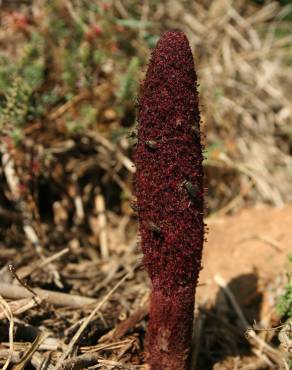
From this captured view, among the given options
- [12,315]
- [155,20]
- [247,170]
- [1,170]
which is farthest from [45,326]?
[155,20]

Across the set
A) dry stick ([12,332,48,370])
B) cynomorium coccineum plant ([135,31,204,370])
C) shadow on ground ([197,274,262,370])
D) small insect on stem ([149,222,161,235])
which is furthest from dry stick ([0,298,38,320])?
shadow on ground ([197,274,262,370])

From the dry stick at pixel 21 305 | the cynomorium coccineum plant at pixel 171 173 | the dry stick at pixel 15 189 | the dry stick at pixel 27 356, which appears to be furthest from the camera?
the dry stick at pixel 15 189

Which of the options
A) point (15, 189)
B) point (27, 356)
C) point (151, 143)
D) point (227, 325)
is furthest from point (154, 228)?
point (15, 189)

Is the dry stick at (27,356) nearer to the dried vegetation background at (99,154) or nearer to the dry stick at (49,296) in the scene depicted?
the dried vegetation background at (99,154)

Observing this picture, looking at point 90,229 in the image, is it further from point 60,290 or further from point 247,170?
point 247,170

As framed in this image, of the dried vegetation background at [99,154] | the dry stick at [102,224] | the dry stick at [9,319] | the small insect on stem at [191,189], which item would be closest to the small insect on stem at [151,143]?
the small insect on stem at [191,189]

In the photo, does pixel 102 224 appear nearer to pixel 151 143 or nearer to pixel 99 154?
pixel 99 154

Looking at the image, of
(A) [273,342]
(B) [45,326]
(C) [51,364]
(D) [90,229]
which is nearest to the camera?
(C) [51,364]
